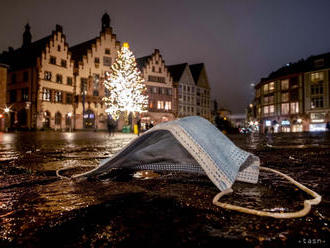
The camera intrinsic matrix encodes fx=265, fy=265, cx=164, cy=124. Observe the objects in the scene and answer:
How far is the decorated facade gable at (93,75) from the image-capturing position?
38.9 m

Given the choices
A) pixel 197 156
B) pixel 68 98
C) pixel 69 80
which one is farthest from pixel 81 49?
pixel 197 156

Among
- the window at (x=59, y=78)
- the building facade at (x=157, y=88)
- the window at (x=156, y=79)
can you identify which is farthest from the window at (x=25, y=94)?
the window at (x=156, y=79)

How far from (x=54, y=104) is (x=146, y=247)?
38.1 m

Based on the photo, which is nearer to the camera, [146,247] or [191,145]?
[146,247]

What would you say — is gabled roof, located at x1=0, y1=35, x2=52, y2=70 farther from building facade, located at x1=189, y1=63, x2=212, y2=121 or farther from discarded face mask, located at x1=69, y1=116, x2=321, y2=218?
discarded face mask, located at x1=69, y1=116, x2=321, y2=218

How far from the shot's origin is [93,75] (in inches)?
1586

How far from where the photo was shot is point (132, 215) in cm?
154

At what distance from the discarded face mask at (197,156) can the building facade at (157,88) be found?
4325 cm

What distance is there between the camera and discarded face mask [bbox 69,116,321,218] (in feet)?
6.39

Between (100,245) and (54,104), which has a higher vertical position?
(54,104)

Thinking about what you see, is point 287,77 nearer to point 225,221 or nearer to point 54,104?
point 54,104

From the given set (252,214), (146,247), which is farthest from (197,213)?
(146,247)

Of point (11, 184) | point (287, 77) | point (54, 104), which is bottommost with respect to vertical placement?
point (11, 184)

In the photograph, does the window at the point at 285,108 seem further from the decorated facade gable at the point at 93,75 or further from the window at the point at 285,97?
the decorated facade gable at the point at 93,75
